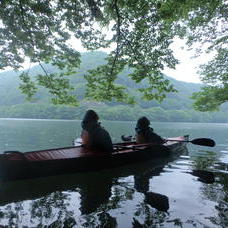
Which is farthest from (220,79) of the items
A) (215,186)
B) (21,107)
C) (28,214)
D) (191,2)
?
(21,107)

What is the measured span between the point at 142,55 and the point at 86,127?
13.5 feet

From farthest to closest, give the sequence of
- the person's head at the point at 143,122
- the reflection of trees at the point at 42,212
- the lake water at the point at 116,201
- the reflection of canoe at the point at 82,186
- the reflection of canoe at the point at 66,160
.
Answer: the person's head at the point at 143,122 < the reflection of canoe at the point at 66,160 < the reflection of canoe at the point at 82,186 < the lake water at the point at 116,201 < the reflection of trees at the point at 42,212

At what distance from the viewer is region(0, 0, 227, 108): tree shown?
10.5m

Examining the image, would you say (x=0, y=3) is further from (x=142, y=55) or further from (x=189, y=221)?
(x=189, y=221)

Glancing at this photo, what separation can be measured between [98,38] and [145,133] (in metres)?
5.46

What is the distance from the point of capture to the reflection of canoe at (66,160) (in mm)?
8297

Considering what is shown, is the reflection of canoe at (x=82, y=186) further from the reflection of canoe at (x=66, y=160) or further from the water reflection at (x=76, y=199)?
the reflection of canoe at (x=66, y=160)

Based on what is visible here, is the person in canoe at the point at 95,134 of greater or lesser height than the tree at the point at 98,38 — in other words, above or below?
below

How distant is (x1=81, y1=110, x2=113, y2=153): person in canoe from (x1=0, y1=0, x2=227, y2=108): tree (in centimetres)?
204

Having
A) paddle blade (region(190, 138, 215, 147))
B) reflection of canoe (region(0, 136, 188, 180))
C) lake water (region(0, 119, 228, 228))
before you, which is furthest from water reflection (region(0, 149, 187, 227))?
paddle blade (region(190, 138, 215, 147))

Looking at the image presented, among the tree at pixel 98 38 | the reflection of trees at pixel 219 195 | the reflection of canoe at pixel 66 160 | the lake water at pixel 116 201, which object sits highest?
the tree at pixel 98 38

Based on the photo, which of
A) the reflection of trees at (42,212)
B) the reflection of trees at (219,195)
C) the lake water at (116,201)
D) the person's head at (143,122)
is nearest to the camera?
the reflection of trees at (42,212)

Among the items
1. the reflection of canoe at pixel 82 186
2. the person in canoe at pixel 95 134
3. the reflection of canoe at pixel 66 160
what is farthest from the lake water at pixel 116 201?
the person in canoe at pixel 95 134

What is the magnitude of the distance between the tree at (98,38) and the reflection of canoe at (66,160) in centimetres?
263
